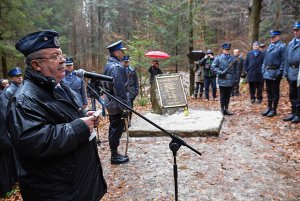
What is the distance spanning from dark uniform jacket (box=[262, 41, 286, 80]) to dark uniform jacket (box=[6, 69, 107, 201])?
7.03 m

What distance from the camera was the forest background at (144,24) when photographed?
13.5 metres

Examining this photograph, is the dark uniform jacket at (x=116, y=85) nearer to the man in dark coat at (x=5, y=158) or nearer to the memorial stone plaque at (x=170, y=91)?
the man in dark coat at (x=5, y=158)

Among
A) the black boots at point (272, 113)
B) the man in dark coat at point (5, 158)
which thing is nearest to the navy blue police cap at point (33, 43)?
the man in dark coat at point (5, 158)

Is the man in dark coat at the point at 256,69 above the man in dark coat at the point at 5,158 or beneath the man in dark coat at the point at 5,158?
above

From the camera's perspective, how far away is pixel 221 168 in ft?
17.0

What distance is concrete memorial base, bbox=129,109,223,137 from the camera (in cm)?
703

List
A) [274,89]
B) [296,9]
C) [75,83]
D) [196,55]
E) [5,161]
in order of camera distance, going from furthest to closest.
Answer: [296,9], [196,55], [274,89], [75,83], [5,161]

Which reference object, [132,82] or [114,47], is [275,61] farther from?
[114,47]

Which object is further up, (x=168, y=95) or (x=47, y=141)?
(x=47, y=141)

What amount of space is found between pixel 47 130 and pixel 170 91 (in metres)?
7.37

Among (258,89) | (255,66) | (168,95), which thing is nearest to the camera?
(168,95)

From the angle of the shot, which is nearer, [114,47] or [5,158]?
[5,158]

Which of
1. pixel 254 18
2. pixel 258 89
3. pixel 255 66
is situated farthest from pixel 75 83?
pixel 254 18

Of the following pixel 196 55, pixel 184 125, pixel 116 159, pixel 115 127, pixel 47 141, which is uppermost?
pixel 196 55
